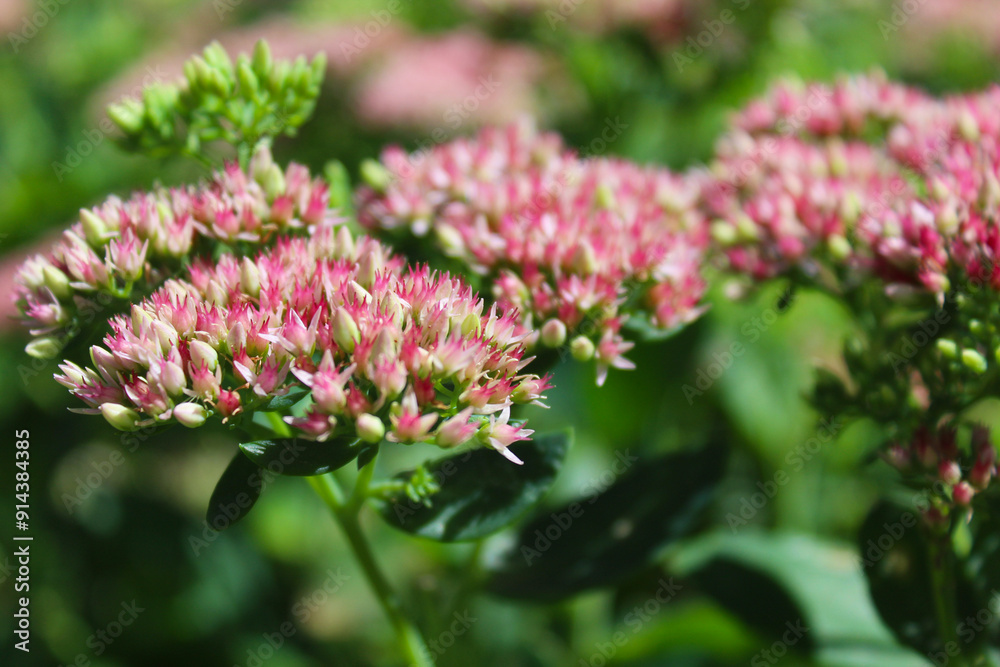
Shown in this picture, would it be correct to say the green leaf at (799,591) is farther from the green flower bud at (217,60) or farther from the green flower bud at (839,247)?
the green flower bud at (217,60)

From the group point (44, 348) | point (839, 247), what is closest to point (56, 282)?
point (44, 348)

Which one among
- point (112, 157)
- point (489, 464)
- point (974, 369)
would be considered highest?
point (112, 157)

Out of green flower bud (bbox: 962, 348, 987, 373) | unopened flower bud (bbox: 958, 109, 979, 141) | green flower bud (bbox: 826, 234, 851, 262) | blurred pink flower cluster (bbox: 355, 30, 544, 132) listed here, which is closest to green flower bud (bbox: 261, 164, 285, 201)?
green flower bud (bbox: 826, 234, 851, 262)

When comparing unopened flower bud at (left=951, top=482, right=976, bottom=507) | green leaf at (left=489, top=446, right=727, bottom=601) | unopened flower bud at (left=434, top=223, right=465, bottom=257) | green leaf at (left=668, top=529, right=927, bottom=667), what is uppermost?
unopened flower bud at (left=434, top=223, right=465, bottom=257)

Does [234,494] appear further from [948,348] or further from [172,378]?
[948,348]

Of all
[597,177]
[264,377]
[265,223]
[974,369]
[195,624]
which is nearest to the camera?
[264,377]

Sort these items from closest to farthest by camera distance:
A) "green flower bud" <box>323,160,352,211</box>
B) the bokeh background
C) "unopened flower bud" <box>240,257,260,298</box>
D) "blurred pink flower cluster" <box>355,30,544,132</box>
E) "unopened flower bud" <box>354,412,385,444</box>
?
"unopened flower bud" <box>354,412,385,444</box>
"unopened flower bud" <box>240,257,260,298</box>
"green flower bud" <box>323,160,352,211</box>
the bokeh background
"blurred pink flower cluster" <box>355,30,544,132</box>

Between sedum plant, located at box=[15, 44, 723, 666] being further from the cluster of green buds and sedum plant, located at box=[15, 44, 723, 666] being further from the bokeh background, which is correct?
the bokeh background

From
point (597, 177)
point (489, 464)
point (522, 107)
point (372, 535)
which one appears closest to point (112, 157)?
point (522, 107)

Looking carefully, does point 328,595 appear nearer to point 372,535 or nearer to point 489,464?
point 372,535
